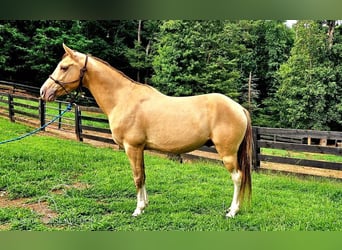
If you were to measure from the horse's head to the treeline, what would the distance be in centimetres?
674

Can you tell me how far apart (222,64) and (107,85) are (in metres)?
10.6

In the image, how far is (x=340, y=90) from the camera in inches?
555

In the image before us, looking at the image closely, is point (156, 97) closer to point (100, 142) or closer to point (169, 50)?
point (100, 142)

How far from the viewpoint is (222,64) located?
13.0 m

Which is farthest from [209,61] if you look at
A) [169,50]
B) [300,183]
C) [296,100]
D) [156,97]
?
[156,97]

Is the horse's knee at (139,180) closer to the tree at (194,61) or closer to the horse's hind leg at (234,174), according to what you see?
the horse's hind leg at (234,174)

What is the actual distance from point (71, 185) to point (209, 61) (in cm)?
981

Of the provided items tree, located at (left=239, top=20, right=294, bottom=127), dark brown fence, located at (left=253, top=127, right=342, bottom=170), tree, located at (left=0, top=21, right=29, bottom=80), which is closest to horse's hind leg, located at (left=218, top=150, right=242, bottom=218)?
dark brown fence, located at (left=253, top=127, right=342, bottom=170)

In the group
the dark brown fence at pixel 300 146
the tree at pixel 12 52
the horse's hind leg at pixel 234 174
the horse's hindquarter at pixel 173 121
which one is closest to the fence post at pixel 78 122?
the tree at pixel 12 52

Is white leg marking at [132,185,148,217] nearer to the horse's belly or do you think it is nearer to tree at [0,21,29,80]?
the horse's belly

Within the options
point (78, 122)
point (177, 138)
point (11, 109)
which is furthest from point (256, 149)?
point (11, 109)

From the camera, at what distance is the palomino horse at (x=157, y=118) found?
9.11 feet

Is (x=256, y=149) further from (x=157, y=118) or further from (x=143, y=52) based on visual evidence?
(x=143, y=52)

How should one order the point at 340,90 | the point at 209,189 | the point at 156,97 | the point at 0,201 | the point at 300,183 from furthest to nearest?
the point at 340,90, the point at 300,183, the point at 209,189, the point at 0,201, the point at 156,97
